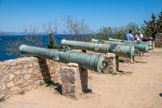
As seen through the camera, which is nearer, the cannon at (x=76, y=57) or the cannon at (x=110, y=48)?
the cannon at (x=76, y=57)

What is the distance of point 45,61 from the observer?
200 inches

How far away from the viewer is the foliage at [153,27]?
1966 centimetres

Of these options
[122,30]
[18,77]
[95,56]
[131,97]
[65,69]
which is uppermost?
[122,30]

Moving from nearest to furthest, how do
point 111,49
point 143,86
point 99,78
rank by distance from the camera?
1. point 143,86
2. point 99,78
3. point 111,49

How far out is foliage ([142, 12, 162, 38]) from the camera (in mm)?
19656

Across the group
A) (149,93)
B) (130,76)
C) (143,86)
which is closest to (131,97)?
(149,93)

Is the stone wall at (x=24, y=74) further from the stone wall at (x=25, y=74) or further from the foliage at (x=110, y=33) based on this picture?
the foliage at (x=110, y=33)

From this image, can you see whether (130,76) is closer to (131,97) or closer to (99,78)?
(99,78)

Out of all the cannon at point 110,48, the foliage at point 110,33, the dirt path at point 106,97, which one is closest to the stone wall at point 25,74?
the dirt path at point 106,97

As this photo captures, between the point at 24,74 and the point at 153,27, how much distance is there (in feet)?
63.4

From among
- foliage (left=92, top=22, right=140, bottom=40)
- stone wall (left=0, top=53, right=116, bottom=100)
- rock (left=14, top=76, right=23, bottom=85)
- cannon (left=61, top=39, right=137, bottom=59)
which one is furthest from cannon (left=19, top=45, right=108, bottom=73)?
foliage (left=92, top=22, right=140, bottom=40)

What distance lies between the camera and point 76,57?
4016mm

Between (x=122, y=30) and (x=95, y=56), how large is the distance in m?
14.1

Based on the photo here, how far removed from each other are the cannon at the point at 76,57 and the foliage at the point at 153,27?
1742 centimetres
